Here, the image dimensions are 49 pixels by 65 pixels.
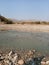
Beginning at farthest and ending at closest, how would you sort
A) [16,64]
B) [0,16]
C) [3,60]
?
1. [0,16]
2. [3,60]
3. [16,64]

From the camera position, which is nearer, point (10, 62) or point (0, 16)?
point (10, 62)

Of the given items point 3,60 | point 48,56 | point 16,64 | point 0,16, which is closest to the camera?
point 16,64

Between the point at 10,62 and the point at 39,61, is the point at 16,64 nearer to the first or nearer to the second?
the point at 10,62

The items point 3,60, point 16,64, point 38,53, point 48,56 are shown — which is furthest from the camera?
point 38,53

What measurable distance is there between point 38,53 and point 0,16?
6033 centimetres

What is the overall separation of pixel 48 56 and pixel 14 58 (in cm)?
315

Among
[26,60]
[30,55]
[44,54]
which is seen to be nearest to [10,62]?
[26,60]

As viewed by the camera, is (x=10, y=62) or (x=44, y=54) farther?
(x=44, y=54)

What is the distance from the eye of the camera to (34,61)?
48.7 feet

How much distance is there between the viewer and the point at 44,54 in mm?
17719

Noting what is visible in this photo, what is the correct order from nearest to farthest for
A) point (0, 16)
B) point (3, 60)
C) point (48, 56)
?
1. point (3, 60)
2. point (48, 56)
3. point (0, 16)

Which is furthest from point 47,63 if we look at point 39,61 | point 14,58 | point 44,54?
point 44,54

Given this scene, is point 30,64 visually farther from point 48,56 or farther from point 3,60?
point 48,56

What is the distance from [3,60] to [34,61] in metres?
2.01
